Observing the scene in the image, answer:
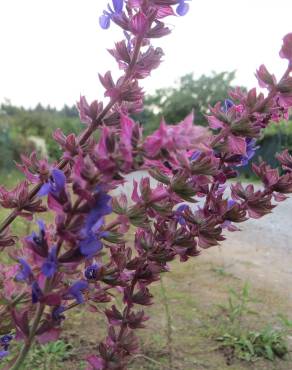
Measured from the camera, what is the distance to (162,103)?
36000 millimetres

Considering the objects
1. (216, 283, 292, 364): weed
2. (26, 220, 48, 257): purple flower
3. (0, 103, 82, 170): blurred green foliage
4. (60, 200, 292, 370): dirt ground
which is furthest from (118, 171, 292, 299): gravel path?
(0, 103, 82, 170): blurred green foliage

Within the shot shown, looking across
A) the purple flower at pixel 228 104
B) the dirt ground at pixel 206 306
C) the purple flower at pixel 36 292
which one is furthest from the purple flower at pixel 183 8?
the dirt ground at pixel 206 306

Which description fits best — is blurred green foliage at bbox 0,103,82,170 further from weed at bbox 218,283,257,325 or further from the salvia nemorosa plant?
the salvia nemorosa plant

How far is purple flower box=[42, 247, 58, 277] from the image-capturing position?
778mm

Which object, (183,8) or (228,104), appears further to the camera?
(228,104)

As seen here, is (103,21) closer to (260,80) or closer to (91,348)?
(260,80)

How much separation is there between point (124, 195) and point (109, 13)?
1.19 feet

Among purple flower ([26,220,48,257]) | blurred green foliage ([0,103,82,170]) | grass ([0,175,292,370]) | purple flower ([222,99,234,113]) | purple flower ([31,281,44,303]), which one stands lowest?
grass ([0,175,292,370])

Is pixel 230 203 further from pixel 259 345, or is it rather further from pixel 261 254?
pixel 261 254

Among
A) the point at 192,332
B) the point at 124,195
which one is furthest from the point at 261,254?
the point at 124,195

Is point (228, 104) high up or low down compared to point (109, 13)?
down

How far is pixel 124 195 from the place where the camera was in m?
1.01

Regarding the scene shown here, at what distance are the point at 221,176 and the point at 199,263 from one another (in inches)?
147

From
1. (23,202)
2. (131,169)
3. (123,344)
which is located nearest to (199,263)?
(123,344)
